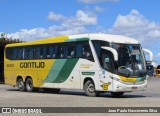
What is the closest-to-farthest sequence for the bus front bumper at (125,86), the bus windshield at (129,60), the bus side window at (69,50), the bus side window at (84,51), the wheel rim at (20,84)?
the bus front bumper at (125,86)
the bus windshield at (129,60)
the bus side window at (84,51)
the bus side window at (69,50)
the wheel rim at (20,84)

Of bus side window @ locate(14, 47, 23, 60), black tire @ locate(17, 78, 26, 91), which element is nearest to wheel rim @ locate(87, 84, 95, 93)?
black tire @ locate(17, 78, 26, 91)

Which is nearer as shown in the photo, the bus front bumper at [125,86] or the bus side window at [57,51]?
the bus front bumper at [125,86]

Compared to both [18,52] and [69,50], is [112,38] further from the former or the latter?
[18,52]

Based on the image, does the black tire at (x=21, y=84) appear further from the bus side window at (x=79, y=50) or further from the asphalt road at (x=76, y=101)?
the bus side window at (x=79, y=50)

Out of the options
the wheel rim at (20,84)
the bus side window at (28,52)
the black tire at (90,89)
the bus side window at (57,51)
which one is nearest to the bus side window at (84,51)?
the black tire at (90,89)

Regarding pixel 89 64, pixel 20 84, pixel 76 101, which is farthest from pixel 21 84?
pixel 76 101

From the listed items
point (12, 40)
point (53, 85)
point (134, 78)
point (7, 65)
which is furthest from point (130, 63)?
point (12, 40)

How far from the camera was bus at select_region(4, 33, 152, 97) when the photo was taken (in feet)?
75.1

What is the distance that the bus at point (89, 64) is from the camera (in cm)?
2289

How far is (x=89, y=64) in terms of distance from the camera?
78.6ft

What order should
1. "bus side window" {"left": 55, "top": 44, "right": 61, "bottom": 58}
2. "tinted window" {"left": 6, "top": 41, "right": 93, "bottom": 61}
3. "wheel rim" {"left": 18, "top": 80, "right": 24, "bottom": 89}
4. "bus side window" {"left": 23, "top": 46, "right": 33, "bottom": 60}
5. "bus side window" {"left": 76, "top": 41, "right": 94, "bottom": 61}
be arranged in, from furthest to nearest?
1. "wheel rim" {"left": 18, "top": 80, "right": 24, "bottom": 89}
2. "bus side window" {"left": 23, "top": 46, "right": 33, "bottom": 60}
3. "bus side window" {"left": 55, "top": 44, "right": 61, "bottom": 58}
4. "tinted window" {"left": 6, "top": 41, "right": 93, "bottom": 61}
5. "bus side window" {"left": 76, "top": 41, "right": 94, "bottom": 61}

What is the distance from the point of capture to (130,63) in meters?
23.2

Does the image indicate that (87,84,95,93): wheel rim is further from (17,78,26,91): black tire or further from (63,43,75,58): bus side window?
(17,78,26,91): black tire

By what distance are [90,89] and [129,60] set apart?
106 inches
